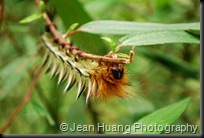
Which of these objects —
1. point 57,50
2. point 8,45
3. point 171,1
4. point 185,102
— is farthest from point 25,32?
point 185,102

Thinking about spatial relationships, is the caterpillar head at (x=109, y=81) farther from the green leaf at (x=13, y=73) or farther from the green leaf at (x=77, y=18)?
the green leaf at (x=13, y=73)

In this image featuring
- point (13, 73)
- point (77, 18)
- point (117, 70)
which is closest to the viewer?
point (117, 70)

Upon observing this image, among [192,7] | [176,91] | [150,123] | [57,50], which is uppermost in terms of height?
[57,50]

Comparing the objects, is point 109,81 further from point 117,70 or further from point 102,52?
point 102,52

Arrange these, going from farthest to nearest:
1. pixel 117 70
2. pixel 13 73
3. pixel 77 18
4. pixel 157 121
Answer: pixel 13 73
pixel 77 18
pixel 157 121
pixel 117 70

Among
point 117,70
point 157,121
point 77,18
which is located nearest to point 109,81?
point 117,70

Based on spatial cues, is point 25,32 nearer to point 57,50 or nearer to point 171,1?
point 171,1

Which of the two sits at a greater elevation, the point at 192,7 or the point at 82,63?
the point at 82,63
